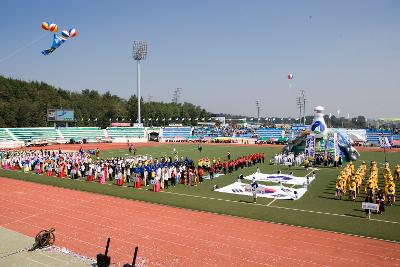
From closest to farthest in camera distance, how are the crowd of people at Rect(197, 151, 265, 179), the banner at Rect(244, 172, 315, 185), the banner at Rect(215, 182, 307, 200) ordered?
the banner at Rect(215, 182, 307, 200) < the banner at Rect(244, 172, 315, 185) < the crowd of people at Rect(197, 151, 265, 179)

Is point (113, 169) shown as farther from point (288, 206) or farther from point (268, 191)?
point (288, 206)

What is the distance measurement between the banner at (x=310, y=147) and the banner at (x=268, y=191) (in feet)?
45.7

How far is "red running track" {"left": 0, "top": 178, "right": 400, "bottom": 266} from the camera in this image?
12219 mm

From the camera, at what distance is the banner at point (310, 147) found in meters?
37.2

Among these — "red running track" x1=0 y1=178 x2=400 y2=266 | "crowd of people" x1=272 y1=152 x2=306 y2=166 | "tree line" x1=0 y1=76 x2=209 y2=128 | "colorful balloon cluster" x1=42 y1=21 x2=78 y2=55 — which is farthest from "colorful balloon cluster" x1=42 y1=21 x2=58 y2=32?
"tree line" x1=0 y1=76 x2=209 y2=128

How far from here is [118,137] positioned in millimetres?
78438

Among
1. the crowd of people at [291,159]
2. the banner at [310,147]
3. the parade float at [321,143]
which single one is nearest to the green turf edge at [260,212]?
the crowd of people at [291,159]

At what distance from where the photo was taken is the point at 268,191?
23.0 metres

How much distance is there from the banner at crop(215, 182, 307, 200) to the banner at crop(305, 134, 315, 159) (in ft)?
45.7

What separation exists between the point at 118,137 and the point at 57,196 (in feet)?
188

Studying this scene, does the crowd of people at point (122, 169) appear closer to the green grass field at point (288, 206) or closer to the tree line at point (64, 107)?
the green grass field at point (288, 206)

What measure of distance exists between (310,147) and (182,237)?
2676cm

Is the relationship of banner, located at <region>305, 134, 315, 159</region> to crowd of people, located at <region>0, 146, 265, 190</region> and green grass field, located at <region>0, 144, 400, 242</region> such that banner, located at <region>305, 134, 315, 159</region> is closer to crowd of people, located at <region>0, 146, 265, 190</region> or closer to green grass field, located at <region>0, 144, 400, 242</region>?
crowd of people, located at <region>0, 146, 265, 190</region>

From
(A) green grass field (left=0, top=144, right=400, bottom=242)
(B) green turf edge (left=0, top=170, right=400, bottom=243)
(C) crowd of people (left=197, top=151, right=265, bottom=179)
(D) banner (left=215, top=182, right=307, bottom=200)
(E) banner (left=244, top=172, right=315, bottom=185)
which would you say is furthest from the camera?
(C) crowd of people (left=197, top=151, right=265, bottom=179)
